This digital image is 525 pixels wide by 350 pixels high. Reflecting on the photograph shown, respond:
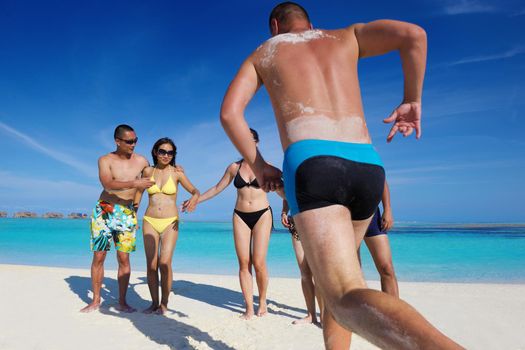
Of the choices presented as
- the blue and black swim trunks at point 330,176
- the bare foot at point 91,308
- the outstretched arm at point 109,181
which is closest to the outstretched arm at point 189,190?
the outstretched arm at point 109,181

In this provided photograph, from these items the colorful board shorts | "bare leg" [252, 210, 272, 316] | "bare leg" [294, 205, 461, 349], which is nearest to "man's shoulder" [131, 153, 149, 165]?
the colorful board shorts

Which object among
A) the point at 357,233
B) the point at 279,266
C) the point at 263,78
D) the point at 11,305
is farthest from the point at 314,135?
the point at 279,266

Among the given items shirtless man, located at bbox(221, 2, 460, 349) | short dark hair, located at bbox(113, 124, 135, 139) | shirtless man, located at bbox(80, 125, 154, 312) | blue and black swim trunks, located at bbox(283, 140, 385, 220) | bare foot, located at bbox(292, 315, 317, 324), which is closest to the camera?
shirtless man, located at bbox(221, 2, 460, 349)

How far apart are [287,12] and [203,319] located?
14.2ft

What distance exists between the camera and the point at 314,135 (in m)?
1.99

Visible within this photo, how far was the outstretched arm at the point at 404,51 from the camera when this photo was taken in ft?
7.14

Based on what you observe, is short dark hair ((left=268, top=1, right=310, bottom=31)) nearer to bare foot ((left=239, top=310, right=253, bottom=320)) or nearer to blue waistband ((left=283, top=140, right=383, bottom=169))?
blue waistband ((left=283, top=140, right=383, bottom=169))

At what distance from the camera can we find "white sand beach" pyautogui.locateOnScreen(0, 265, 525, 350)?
427 centimetres

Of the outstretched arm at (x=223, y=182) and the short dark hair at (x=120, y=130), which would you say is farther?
the outstretched arm at (x=223, y=182)

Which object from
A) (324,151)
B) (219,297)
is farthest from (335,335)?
(219,297)

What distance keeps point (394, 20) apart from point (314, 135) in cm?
87

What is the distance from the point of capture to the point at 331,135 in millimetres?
1996

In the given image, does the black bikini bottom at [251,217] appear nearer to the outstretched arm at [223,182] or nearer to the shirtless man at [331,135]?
the outstretched arm at [223,182]

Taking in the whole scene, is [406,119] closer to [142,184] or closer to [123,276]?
[142,184]
